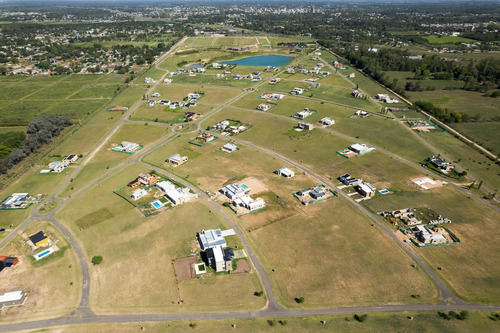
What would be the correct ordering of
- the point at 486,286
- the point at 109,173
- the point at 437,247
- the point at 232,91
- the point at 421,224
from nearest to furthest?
the point at 486,286
the point at 437,247
the point at 421,224
the point at 109,173
the point at 232,91

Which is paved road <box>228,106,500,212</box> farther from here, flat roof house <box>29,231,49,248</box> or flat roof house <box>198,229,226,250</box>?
flat roof house <box>29,231,49,248</box>

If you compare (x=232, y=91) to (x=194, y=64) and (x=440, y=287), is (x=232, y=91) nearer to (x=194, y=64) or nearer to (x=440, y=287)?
(x=194, y=64)

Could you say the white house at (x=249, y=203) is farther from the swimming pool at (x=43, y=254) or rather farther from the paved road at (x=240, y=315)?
the swimming pool at (x=43, y=254)

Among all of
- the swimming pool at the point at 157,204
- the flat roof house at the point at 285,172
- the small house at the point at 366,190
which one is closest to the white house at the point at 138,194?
the swimming pool at the point at 157,204

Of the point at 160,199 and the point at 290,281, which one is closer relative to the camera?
the point at 290,281

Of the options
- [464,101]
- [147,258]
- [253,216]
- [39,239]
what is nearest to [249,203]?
[253,216]

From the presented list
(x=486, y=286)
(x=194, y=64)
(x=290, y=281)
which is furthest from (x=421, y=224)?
(x=194, y=64)

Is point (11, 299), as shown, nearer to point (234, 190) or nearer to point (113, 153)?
point (234, 190)

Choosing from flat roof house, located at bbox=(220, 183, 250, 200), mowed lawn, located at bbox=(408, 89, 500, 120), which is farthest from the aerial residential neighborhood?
mowed lawn, located at bbox=(408, 89, 500, 120)
